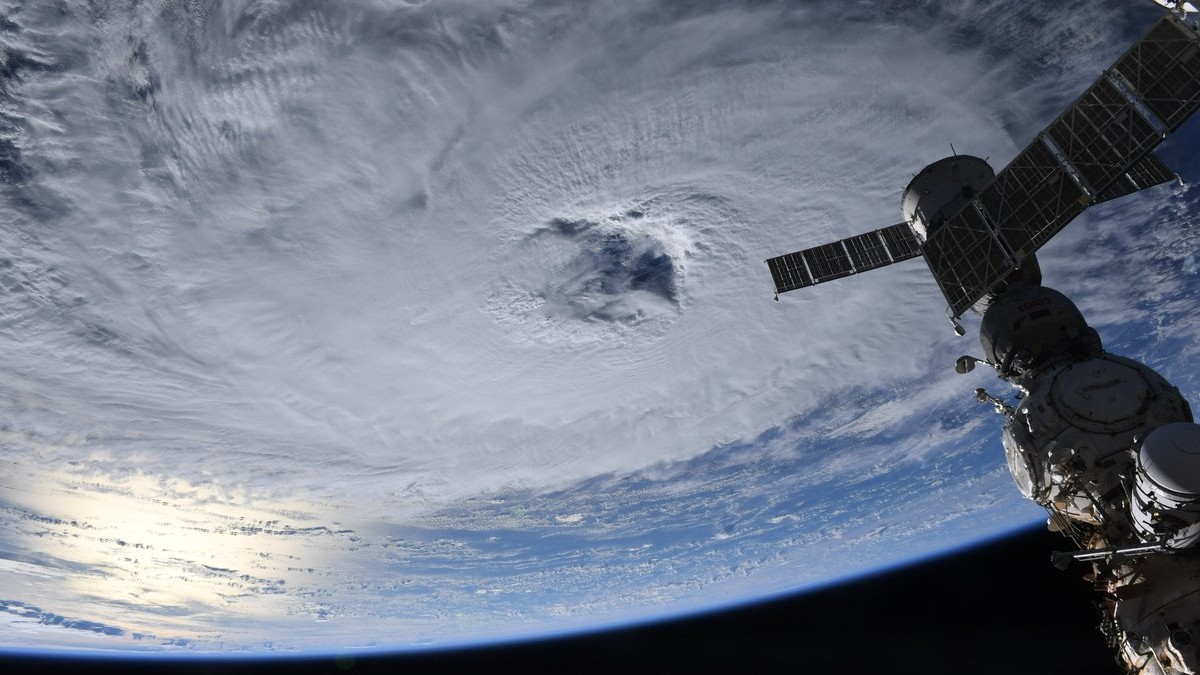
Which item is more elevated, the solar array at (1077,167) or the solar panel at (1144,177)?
the solar panel at (1144,177)

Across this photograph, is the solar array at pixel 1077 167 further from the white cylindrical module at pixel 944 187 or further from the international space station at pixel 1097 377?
the white cylindrical module at pixel 944 187

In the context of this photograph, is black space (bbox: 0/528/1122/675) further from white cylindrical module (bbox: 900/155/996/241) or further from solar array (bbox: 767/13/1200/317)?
white cylindrical module (bbox: 900/155/996/241)

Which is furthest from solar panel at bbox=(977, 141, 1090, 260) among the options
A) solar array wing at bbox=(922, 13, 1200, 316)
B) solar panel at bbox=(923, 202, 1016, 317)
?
solar panel at bbox=(923, 202, 1016, 317)

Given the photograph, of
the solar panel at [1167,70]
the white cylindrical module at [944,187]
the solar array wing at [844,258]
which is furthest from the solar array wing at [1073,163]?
the solar array wing at [844,258]

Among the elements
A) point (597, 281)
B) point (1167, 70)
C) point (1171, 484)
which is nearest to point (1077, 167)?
point (1167, 70)

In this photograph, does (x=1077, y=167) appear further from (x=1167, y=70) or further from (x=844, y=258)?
(x=844, y=258)
